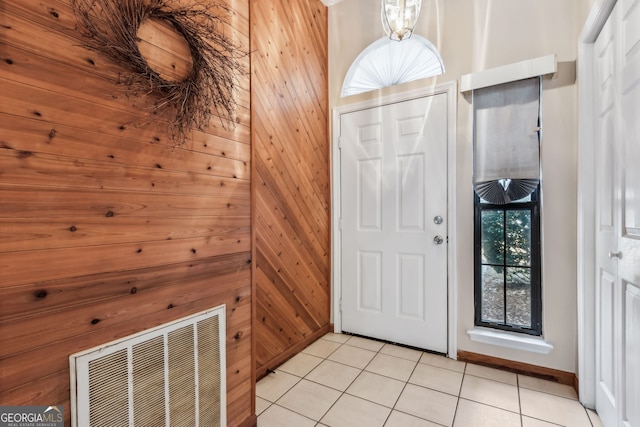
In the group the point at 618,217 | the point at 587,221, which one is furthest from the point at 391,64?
the point at 618,217

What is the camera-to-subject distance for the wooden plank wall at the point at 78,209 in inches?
33.2

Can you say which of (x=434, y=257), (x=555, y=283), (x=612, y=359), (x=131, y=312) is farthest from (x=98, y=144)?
(x=555, y=283)

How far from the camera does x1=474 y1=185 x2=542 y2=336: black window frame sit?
212 centimetres

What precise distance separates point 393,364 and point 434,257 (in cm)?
90

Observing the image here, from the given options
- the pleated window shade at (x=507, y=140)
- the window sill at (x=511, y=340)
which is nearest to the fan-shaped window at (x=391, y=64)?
the pleated window shade at (x=507, y=140)

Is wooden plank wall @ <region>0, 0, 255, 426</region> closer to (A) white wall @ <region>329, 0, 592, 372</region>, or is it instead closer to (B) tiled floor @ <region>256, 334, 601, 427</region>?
(B) tiled floor @ <region>256, 334, 601, 427</region>

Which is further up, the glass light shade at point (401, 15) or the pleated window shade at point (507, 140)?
the glass light shade at point (401, 15)

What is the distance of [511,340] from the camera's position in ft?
7.04

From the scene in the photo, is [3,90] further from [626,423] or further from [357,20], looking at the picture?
[357,20]

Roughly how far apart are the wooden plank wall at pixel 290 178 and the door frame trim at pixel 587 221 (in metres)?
1.88

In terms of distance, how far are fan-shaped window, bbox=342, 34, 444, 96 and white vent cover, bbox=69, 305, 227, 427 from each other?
2362 millimetres

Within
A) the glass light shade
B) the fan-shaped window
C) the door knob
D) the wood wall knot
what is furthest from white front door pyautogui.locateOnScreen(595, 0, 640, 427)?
the wood wall knot

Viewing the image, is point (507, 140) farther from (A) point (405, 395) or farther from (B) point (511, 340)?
(A) point (405, 395)

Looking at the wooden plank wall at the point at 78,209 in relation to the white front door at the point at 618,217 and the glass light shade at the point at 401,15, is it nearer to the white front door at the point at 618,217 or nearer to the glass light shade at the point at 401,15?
the glass light shade at the point at 401,15
